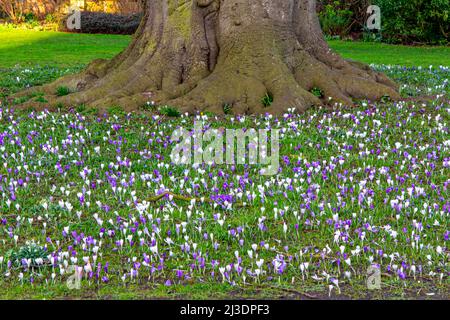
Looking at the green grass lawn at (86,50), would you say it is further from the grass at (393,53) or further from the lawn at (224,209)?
the lawn at (224,209)

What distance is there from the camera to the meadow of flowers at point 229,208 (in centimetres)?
538

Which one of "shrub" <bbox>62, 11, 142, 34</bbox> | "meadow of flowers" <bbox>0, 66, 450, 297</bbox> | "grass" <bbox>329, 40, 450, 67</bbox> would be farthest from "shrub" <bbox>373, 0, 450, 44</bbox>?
"meadow of flowers" <bbox>0, 66, 450, 297</bbox>

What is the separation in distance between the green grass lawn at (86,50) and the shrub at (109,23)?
146cm

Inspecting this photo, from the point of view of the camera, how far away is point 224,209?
22.2 feet

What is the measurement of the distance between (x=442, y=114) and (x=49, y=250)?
22.9 feet

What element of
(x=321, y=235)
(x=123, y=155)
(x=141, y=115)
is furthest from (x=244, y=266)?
(x=141, y=115)

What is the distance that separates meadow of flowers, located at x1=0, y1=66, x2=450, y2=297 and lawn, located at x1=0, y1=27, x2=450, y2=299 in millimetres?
18

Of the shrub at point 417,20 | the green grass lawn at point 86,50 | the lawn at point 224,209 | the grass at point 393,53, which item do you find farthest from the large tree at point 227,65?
the shrub at point 417,20

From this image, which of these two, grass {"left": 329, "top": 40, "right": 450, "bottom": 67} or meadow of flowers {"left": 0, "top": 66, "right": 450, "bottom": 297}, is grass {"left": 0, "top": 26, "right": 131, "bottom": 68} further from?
meadow of flowers {"left": 0, "top": 66, "right": 450, "bottom": 297}

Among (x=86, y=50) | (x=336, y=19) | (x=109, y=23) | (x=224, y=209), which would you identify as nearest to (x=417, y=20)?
(x=336, y=19)

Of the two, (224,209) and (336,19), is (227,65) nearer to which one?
(224,209)

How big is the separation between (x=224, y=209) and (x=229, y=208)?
0.44 feet

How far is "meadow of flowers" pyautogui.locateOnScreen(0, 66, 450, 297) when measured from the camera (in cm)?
538

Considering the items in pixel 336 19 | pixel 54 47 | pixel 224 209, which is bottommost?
pixel 224 209
